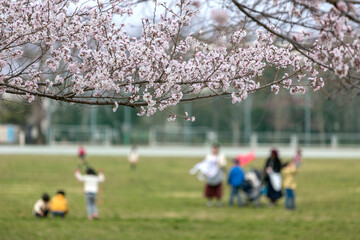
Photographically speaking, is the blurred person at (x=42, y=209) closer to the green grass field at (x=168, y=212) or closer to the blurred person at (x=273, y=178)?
the green grass field at (x=168, y=212)

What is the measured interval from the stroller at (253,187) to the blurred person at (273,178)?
0.84 ft

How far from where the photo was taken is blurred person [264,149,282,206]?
58.3 feet

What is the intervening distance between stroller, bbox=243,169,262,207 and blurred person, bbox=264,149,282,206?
0.26m

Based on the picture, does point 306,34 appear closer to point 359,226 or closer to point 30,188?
point 359,226

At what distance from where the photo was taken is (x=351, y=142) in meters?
56.0

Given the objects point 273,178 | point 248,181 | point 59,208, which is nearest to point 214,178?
point 248,181

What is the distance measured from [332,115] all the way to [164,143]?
13.3 metres

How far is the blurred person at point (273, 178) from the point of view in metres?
17.8

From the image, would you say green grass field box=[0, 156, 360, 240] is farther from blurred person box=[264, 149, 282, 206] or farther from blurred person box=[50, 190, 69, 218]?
blurred person box=[264, 149, 282, 206]

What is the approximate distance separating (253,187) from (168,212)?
9.38 ft

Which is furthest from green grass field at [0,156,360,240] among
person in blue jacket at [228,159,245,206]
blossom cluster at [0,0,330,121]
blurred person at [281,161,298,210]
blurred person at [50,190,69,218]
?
blossom cluster at [0,0,330,121]

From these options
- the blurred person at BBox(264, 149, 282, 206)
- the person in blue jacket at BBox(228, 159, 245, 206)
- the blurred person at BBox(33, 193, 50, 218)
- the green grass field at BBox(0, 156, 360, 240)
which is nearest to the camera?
the green grass field at BBox(0, 156, 360, 240)

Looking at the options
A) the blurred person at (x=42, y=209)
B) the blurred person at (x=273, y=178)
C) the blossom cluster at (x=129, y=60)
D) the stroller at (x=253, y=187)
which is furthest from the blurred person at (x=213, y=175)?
the blossom cluster at (x=129, y=60)

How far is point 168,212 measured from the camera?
16.2 m
